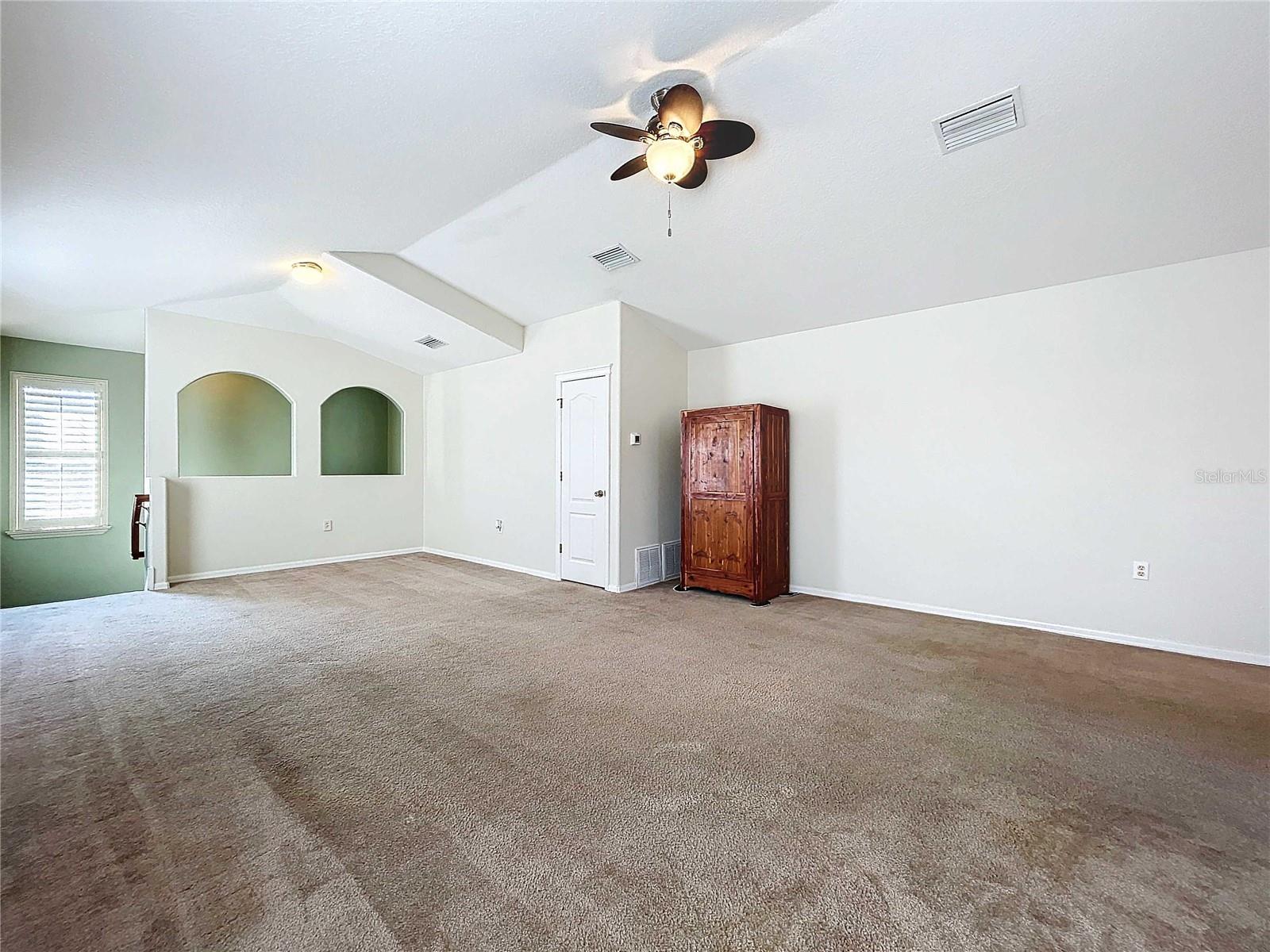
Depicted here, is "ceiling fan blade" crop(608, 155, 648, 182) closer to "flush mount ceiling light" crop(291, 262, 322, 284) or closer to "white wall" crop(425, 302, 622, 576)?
"white wall" crop(425, 302, 622, 576)

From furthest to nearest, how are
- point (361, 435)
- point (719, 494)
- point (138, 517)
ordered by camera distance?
point (361, 435) → point (138, 517) → point (719, 494)

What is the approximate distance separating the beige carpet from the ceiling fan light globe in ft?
8.35

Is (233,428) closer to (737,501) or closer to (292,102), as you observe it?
(292,102)

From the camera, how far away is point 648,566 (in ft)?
18.7

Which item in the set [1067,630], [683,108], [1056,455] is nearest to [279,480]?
[683,108]

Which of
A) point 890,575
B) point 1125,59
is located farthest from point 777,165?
point 890,575

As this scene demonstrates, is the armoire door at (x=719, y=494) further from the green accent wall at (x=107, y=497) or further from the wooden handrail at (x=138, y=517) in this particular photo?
the green accent wall at (x=107, y=497)

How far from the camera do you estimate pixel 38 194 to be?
116 inches

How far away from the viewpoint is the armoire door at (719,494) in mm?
4973

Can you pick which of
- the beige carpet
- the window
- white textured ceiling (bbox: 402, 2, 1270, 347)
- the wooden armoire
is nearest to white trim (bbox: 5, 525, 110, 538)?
the window

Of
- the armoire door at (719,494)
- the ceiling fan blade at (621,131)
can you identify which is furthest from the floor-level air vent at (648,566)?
the ceiling fan blade at (621,131)

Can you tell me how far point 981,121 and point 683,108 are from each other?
4.87 ft

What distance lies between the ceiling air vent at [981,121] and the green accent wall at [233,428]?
749cm

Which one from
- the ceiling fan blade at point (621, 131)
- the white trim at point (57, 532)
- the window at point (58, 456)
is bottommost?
the white trim at point (57, 532)
